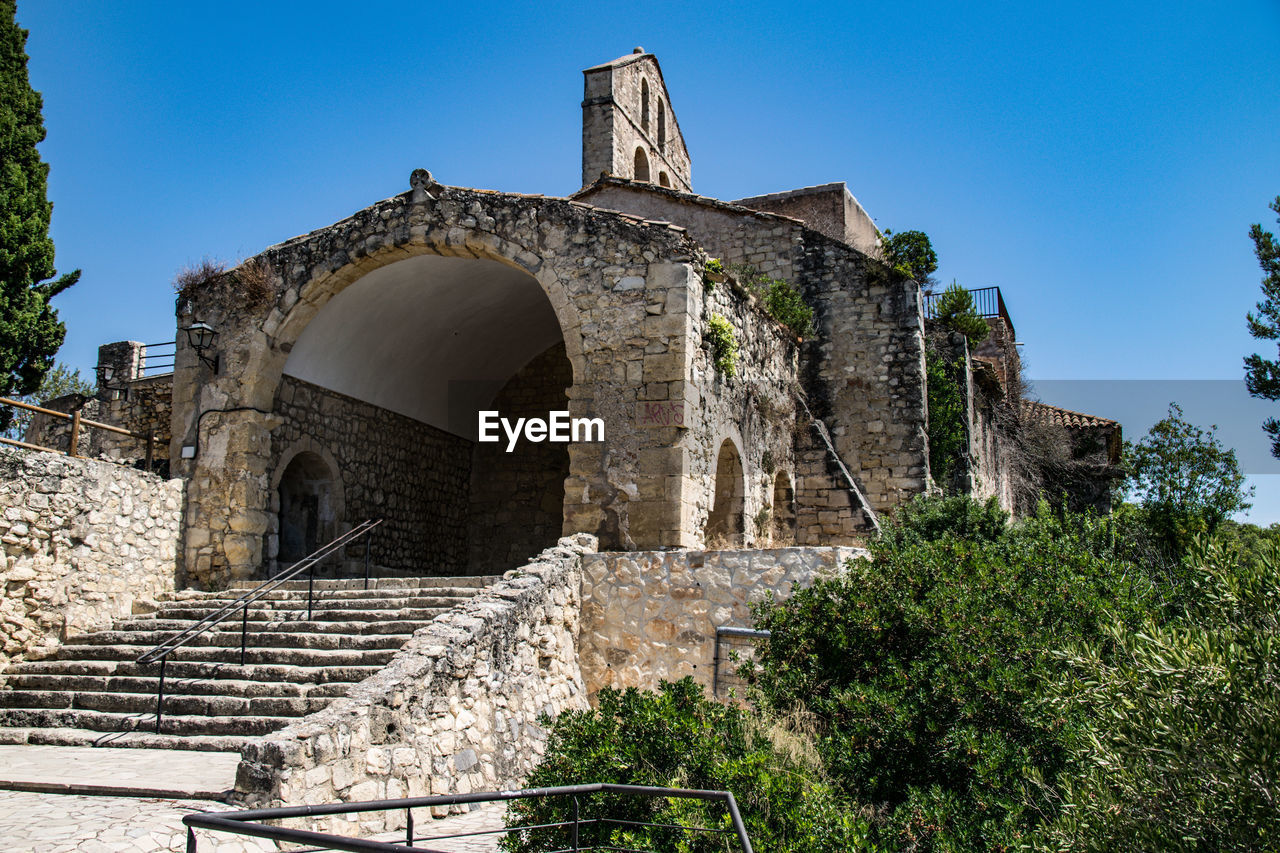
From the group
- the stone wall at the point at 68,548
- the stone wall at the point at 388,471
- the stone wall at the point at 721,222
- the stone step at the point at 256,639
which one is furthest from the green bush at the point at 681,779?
the stone wall at the point at 721,222

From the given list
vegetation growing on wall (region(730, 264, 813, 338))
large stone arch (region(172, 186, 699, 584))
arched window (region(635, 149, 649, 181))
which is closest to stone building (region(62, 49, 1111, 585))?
large stone arch (region(172, 186, 699, 584))

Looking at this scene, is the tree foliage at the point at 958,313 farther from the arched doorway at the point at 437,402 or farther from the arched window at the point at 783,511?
the arched doorway at the point at 437,402

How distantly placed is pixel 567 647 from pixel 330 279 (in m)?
5.51

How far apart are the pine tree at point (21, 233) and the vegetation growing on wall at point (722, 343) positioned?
36.2 feet


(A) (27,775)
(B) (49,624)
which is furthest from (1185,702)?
(B) (49,624)

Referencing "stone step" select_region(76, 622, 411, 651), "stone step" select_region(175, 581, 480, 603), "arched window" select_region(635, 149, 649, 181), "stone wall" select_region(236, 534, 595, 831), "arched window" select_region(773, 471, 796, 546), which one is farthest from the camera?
"arched window" select_region(635, 149, 649, 181)

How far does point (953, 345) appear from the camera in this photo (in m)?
15.2

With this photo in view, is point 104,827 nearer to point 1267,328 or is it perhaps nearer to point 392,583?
point 392,583

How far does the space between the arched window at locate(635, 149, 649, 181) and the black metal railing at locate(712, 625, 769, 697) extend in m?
14.4

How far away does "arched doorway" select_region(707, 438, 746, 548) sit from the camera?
11719mm

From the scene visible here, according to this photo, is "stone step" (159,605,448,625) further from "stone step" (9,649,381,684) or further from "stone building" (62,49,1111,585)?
"stone building" (62,49,1111,585)

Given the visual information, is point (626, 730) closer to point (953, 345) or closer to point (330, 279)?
point (330, 279)

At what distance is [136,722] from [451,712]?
2.74m

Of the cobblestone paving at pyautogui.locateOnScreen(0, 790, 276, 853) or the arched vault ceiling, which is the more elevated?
the arched vault ceiling
